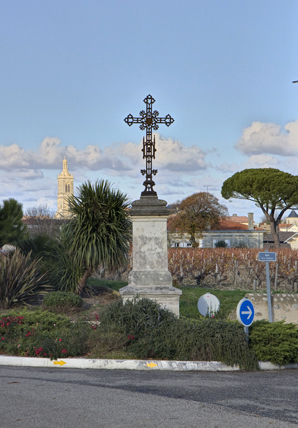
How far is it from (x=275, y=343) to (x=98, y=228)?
6.48 meters

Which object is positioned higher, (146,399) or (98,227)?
(98,227)

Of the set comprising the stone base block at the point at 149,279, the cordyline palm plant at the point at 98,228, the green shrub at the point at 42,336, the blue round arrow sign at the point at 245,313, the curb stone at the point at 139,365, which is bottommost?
the curb stone at the point at 139,365

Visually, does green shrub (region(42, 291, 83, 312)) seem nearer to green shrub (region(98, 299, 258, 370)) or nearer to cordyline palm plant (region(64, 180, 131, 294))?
cordyline palm plant (region(64, 180, 131, 294))

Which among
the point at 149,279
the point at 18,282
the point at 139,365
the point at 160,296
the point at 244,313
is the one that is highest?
the point at 149,279

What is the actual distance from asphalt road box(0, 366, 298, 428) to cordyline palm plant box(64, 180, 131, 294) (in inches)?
222

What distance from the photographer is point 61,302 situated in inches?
459

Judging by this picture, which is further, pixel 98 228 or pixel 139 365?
pixel 98 228

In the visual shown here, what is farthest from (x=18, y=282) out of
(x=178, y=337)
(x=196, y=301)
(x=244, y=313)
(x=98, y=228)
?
(x=244, y=313)

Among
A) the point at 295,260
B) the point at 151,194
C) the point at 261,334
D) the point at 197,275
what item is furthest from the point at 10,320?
the point at 295,260

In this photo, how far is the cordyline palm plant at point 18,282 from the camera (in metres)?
12.3

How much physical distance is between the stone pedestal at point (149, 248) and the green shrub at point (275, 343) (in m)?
2.29

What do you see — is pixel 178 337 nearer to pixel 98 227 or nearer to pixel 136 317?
pixel 136 317

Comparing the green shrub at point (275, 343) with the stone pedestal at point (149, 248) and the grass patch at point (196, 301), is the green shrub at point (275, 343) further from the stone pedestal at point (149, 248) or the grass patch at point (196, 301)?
the grass patch at point (196, 301)

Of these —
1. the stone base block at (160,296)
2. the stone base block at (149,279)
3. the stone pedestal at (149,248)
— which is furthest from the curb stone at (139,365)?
the stone base block at (149,279)
